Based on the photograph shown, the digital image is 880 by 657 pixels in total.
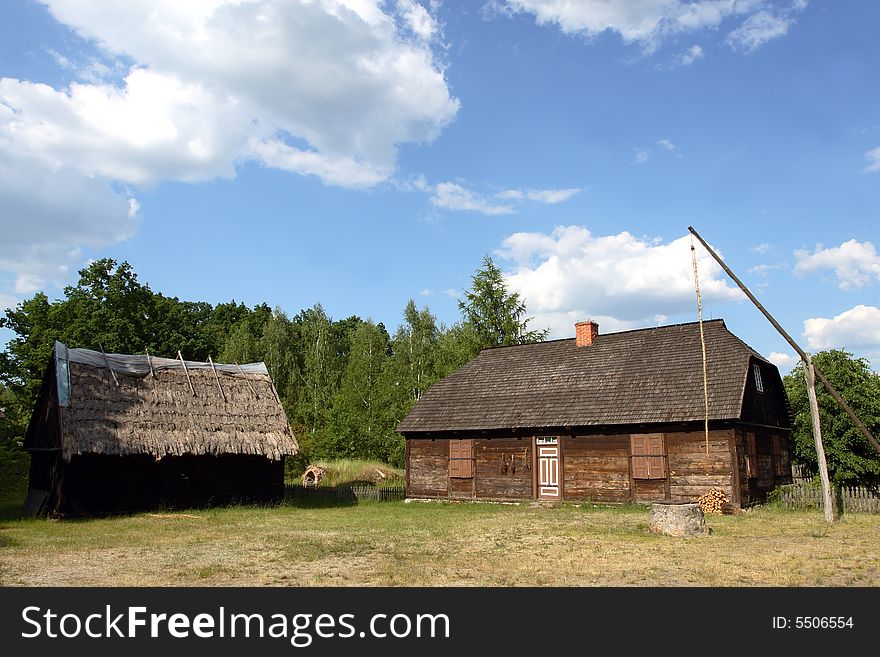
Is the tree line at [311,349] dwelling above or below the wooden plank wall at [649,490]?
above

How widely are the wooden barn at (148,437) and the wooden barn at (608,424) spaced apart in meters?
6.84

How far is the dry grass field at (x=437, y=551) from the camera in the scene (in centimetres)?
1030

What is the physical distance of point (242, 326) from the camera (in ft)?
189

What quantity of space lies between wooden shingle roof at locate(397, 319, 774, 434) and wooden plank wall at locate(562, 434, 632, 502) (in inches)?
31.5

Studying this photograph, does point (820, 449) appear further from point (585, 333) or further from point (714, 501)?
point (585, 333)

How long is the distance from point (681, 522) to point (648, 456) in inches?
288

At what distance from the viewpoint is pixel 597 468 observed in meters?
23.4

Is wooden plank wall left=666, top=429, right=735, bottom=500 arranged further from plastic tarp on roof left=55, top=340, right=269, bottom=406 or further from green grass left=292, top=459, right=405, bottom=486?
green grass left=292, top=459, right=405, bottom=486

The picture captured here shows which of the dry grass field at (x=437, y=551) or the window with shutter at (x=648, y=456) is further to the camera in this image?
the window with shutter at (x=648, y=456)

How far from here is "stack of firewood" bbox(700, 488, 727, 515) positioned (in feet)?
67.8

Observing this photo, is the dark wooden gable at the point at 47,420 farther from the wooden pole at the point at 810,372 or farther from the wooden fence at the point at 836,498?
the wooden fence at the point at 836,498

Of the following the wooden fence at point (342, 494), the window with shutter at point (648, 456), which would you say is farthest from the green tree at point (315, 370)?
the window with shutter at point (648, 456)

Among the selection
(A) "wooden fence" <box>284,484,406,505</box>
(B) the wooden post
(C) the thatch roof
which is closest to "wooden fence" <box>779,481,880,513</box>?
(B) the wooden post
